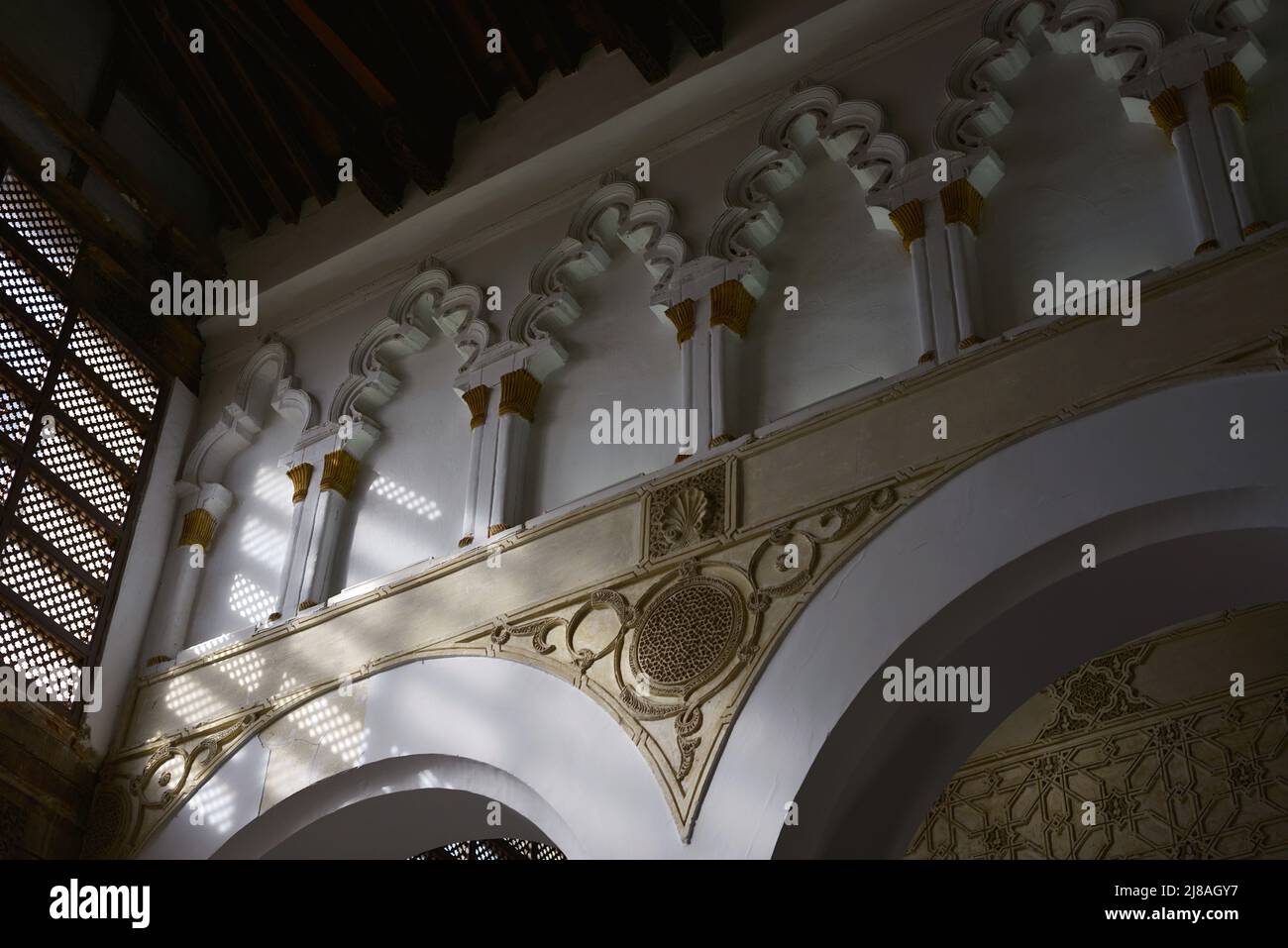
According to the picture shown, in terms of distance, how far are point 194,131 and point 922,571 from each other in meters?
4.82

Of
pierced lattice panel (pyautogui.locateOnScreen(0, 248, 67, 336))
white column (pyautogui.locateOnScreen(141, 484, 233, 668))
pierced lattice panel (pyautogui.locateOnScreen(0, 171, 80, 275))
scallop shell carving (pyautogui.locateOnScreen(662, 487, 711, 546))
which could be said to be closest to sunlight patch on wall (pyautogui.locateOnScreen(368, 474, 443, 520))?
white column (pyautogui.locateOnScreen(141, 484, 233, 668))

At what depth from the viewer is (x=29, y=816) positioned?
19.0ft

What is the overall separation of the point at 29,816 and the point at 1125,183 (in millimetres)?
4713

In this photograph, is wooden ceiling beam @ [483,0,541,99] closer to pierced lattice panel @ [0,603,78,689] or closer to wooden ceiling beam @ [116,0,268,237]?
wooden ceiling beam @ [116,0,268,237]

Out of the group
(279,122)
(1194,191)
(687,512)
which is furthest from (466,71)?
(1194,191)

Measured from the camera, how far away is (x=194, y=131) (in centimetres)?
753

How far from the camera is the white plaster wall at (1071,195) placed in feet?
15.8

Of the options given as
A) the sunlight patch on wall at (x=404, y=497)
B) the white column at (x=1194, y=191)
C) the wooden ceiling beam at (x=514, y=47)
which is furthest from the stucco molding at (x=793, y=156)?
the sunlight patch on wall at (x=404, y=497)

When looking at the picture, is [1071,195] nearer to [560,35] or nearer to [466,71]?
[560,35]

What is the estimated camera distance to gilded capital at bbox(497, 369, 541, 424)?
6.04 m
